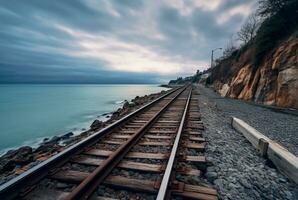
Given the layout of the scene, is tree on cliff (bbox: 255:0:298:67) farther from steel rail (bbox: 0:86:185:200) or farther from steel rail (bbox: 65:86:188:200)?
steel rail (bbox: 0:86:185:200)

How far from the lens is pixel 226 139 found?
17.8ft

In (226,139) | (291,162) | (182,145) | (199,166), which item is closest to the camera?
(291,162)

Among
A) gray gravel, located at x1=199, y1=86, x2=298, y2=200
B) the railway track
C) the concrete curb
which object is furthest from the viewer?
the concrete curb

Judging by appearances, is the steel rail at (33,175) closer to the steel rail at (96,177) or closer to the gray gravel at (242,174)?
the steel rail at (96,177)

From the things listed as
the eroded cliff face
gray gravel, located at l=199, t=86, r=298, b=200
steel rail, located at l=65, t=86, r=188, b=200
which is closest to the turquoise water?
steel rail, located at l=65, t=86, r=188, b=200

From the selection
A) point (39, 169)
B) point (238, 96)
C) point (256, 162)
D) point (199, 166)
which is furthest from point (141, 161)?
point (238, 96)

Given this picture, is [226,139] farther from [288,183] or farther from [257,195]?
[257,195]

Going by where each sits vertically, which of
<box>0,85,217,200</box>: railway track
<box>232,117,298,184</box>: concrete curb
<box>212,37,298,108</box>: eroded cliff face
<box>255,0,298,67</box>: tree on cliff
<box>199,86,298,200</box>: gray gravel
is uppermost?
<box>255,0,298,67</box>: tree on cliff

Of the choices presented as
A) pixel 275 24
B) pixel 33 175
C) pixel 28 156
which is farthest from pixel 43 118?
pixel 275 24

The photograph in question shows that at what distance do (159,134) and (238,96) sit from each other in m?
15.7

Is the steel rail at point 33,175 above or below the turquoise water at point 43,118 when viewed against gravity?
above

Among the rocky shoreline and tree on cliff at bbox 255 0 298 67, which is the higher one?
tree on cliff at bbox 255 0 298 67

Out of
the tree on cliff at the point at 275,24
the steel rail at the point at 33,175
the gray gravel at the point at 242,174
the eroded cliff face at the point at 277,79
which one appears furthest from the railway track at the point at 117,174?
the tree on cliff at the point at 275,24

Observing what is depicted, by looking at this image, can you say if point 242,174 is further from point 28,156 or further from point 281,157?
point 28,156
